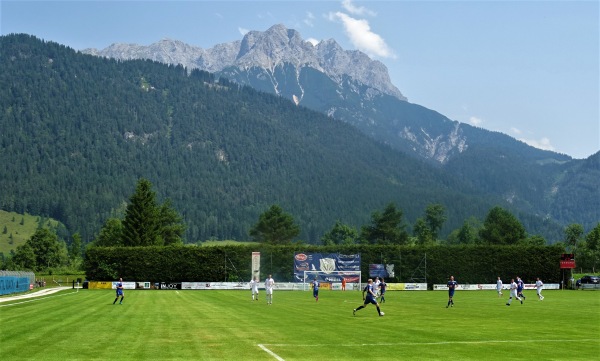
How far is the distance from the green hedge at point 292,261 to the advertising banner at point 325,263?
317cm

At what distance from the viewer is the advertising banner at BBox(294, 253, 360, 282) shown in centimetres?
8731

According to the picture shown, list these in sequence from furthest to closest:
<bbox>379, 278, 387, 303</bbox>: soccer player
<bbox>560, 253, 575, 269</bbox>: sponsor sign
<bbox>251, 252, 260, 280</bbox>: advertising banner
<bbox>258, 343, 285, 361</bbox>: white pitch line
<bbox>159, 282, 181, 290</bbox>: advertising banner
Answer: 1. <bbox>560, 253, 575, 269</bbox>: sponsor sign
2. <bbox>159, 282, 181, 290</bbox>: advertising banner
3. <bbox>251, 252, 260, 280</bbox>: advertising banner
4. <bbox>379, 278, 387, 303</bbox>: soccer player
5. <bbox>258, 343, 285, 361</bbox>: white pitch line

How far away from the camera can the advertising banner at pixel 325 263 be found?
87.3 metres

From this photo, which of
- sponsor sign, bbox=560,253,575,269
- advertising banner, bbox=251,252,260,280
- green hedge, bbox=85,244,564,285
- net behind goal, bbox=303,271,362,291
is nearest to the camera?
advertising banner, bbox=251,252,260,280

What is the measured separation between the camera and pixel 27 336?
2414 centimetres

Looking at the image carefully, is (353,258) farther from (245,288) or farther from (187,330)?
(187,330)

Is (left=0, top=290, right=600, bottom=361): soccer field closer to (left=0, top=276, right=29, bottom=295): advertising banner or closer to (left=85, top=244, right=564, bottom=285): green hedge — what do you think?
(left=0, top=276, right=29, bottom=295): advertising banner

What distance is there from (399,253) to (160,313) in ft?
196

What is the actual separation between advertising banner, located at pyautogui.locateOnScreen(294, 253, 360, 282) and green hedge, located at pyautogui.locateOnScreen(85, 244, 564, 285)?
10.4 ft

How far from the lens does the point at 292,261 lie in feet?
298

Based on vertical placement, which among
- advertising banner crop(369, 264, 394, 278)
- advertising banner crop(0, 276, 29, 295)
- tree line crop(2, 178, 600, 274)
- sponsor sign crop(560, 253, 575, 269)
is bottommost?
advertising banner crop(0, 276, 29, 295)

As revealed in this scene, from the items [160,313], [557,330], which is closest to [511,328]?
[557,330]

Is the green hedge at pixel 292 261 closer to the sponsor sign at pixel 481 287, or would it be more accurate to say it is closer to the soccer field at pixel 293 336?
the sponsor sign at pixel 481 287

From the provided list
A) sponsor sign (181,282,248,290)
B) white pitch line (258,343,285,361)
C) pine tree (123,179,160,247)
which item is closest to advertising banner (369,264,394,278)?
sponsor sign (181,282,248,290)
